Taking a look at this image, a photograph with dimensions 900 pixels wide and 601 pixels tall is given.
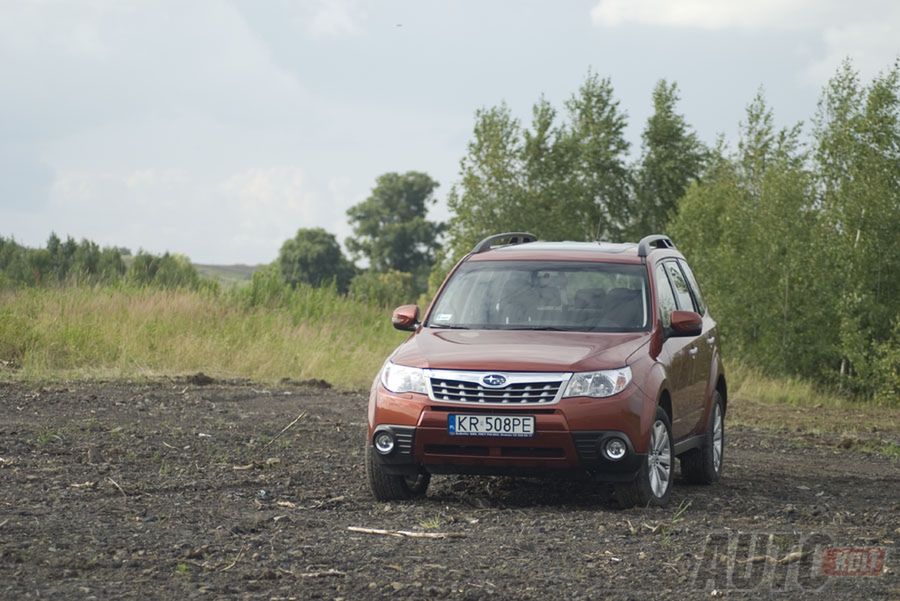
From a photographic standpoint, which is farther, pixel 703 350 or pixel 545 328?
pixel 703 350

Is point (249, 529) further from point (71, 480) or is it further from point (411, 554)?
point (71, 480)

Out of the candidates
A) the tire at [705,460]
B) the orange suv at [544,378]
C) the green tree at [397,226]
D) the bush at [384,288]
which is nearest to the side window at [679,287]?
the orange suv at [544,378]

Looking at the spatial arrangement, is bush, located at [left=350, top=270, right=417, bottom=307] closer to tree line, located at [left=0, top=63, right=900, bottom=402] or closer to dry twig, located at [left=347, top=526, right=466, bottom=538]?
tree line, located at [left=0, top=63, right=900, bottom=402]

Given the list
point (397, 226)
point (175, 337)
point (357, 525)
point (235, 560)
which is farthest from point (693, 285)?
point (397, 226)

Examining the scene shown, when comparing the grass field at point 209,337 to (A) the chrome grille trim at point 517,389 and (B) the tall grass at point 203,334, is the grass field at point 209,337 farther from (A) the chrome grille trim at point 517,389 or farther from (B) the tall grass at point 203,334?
(A) the chrome grille trim at point 517,389

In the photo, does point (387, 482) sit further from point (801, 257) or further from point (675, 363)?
point (801, 257)

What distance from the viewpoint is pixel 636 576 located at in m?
6.89

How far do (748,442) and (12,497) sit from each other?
926cm

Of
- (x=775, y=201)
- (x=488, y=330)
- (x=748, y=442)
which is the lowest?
(x=748, y=442)

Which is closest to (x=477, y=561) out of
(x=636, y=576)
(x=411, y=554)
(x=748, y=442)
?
(x=411, y=554)

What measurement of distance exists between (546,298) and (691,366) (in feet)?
4.48

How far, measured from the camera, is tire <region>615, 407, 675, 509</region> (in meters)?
9.22

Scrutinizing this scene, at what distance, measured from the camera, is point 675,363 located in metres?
10.2

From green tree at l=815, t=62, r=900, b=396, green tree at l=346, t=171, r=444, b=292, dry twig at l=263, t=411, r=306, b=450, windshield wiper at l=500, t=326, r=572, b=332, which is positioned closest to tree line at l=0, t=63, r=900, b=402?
green tree at l=815, t=62, r=900, b=396
